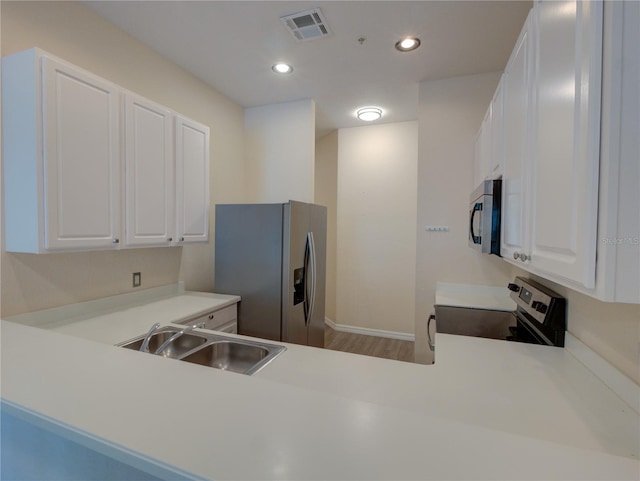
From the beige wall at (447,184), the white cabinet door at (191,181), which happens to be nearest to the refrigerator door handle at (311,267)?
the white cabinet door at (191,181)

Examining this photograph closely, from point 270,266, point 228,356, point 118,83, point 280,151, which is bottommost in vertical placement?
point 228,356

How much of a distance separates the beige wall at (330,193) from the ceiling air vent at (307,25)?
2149 millimetres

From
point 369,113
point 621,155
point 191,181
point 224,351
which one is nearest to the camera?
point 621,155

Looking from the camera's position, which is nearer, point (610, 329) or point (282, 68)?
point (610, 329)

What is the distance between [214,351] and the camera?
151 centimetres

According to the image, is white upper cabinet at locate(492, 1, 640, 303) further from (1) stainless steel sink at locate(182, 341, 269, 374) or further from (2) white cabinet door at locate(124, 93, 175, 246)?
(2) white cabinet door at locate(124, 93, 175, 246)

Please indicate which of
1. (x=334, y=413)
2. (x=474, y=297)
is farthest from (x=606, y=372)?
(x=474, y=297)

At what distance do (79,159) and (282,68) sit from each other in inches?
69.4

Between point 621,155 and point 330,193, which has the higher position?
point 330,193

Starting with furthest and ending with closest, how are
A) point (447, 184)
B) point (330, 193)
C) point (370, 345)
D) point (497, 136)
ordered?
point (330, 193)
point (370, 345)
point (447, 184)
point (497, 136)

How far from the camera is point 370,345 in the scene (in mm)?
3746

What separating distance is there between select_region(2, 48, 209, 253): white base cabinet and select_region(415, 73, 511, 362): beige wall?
2.21 meters

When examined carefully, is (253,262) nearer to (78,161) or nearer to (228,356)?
(228,356)

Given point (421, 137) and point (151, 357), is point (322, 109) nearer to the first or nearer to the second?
point (421, 137)
